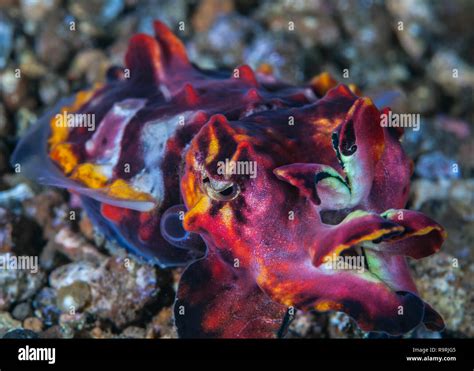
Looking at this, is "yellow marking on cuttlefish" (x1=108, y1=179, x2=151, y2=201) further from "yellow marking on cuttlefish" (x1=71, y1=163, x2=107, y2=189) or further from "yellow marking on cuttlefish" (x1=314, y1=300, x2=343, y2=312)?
"yellow marking on cuttlefish" (x1=314, y1=300, x2=343, y2=312)

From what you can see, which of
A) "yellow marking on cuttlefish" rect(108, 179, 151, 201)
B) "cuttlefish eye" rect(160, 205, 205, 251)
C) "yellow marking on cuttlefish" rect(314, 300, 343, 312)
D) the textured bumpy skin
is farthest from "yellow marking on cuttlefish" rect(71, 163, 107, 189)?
"yellow marking on cuttlefish" rect(314, 300, 343, 312)

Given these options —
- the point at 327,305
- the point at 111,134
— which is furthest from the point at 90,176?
the point at 327,305

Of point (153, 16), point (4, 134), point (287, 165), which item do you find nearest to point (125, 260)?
point (287, 165)

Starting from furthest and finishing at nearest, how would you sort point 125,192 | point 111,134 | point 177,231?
1. point 111,134
2. point 125,192
3. point 177,231

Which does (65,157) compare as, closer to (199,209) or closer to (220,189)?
(199,209)

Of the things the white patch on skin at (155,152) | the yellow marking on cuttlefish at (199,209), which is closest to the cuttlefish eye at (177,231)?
the white patch on skin at (155,152)

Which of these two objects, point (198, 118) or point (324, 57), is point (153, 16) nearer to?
point (324, 57)
